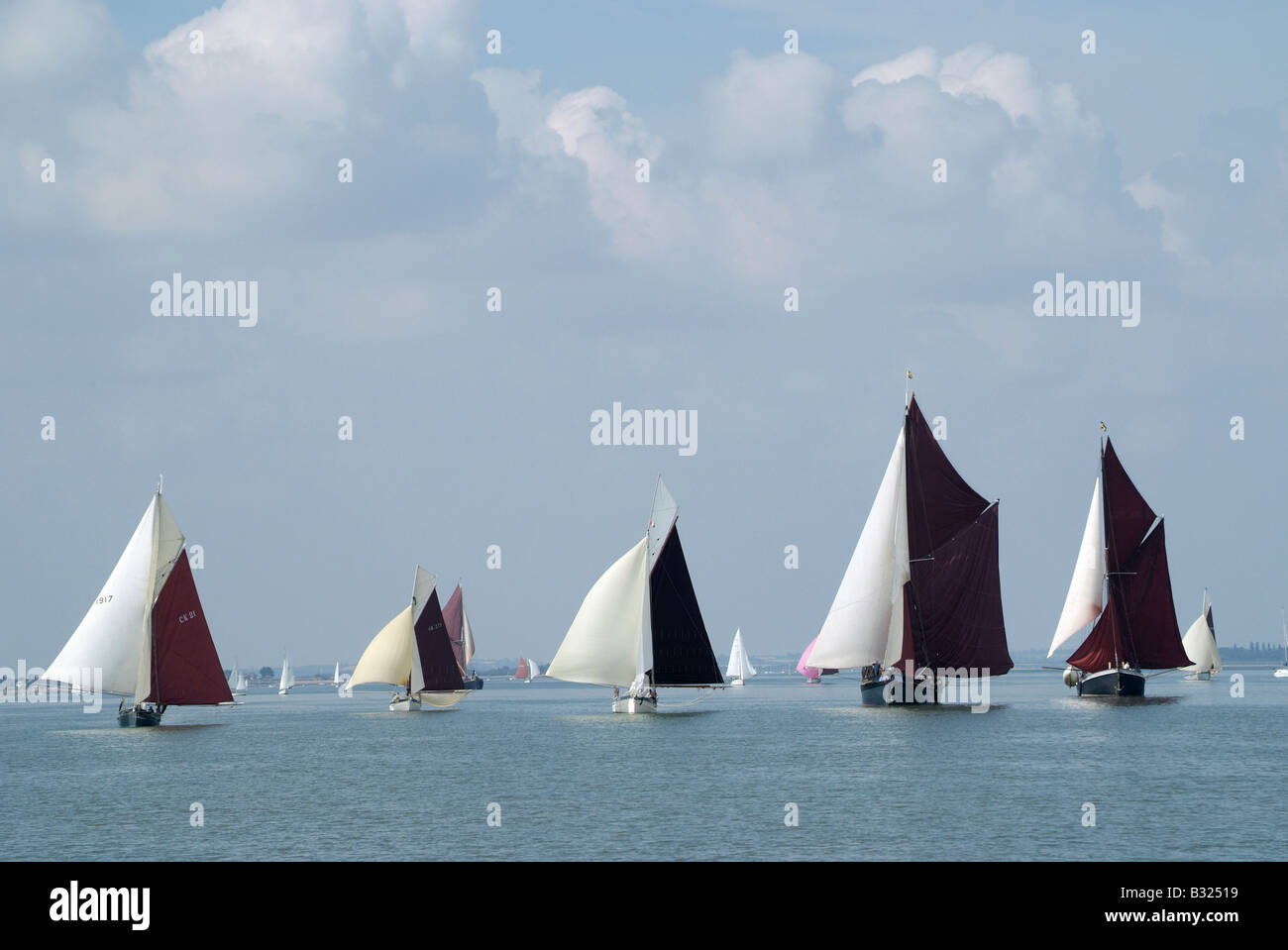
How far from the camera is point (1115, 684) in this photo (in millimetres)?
102875

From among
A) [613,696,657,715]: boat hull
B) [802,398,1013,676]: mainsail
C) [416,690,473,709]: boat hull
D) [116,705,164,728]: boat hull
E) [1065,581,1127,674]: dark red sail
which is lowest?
[416,690,473,709]: boat hull

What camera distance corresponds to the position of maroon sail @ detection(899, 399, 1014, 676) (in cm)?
8775

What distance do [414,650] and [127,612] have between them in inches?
1517

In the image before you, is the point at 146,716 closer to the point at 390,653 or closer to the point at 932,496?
the point at 390,653

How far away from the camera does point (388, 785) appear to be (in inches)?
2286

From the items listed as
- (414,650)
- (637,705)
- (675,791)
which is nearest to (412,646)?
(414,650)

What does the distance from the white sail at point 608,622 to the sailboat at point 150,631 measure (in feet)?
64.2

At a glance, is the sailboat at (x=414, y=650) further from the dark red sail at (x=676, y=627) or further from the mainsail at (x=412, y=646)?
the dark red sail at (x=676, y=627)

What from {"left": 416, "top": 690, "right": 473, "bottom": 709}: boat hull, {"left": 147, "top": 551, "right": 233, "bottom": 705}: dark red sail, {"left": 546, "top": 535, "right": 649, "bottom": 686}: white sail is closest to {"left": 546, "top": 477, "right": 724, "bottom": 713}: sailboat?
{"left": 546, "top": 535, "right": 649, "bottom": 686}: white sail

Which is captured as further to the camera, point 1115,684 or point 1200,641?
point 1200,641

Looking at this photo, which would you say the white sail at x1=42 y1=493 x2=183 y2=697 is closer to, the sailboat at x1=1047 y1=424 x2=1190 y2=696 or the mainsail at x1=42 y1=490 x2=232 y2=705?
the mainsail at x1=42 y1=490 x2=232 y2=705
